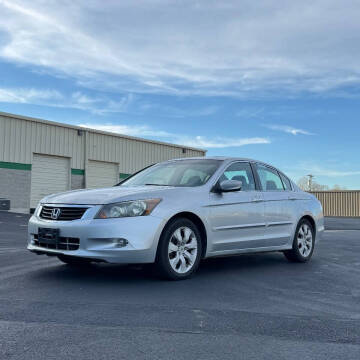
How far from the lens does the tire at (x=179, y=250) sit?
5.89 meters

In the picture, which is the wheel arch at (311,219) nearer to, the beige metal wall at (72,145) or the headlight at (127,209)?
the headlight at (127,209)

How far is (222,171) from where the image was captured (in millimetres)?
7012

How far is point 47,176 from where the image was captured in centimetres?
2691

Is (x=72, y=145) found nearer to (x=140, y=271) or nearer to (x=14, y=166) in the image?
(x=14, y=166)

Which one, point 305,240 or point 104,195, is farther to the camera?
point 305,240

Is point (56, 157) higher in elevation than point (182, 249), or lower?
higher

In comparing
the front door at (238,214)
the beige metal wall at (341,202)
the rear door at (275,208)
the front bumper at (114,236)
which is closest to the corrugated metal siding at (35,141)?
the rear door at (275,208)

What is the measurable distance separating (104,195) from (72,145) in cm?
2249

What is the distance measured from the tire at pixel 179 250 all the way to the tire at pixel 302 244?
7.80 ft

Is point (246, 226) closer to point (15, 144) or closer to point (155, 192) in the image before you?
point (155, 192)

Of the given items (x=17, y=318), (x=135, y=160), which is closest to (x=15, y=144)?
(x=135, y=160)

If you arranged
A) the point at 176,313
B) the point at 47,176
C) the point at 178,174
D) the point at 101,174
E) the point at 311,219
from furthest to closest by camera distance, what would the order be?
the point at 101,174 < the point at 47,176 < the point at 311,219 < the point at 178,174 < the point at 176,313

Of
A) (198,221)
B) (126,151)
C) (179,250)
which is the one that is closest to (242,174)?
(198,221)

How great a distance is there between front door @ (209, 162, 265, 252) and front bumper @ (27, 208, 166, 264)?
1033 millimetres
